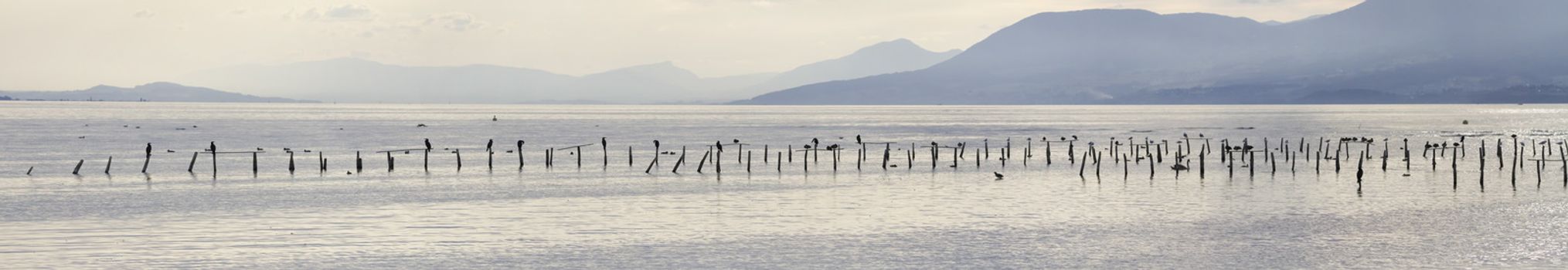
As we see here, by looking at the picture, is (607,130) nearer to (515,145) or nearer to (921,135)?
(921,135)

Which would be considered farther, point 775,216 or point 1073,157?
point 1073,157

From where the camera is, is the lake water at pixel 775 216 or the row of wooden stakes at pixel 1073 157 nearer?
the lake water at pixel 775 216

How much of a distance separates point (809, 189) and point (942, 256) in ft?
72.2

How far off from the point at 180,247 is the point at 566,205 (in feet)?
49.7

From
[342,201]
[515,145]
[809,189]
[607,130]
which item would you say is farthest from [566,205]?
[607,130]

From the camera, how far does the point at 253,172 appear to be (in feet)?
214

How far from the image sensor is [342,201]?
4897 centimetres

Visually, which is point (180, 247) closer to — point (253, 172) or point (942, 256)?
point (942, 256)

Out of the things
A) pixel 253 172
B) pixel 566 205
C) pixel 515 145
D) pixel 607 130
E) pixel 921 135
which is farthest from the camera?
pixel 607 130

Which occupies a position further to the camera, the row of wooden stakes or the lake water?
the row of wooden stakes

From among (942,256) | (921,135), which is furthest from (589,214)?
(921,135)

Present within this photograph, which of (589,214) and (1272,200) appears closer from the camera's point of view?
(589,214)

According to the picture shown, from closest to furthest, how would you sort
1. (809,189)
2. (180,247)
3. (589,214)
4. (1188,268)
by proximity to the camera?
(1188,268) < (180,247) < (589,214) < (809,189)

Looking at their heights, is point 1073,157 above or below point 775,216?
above
